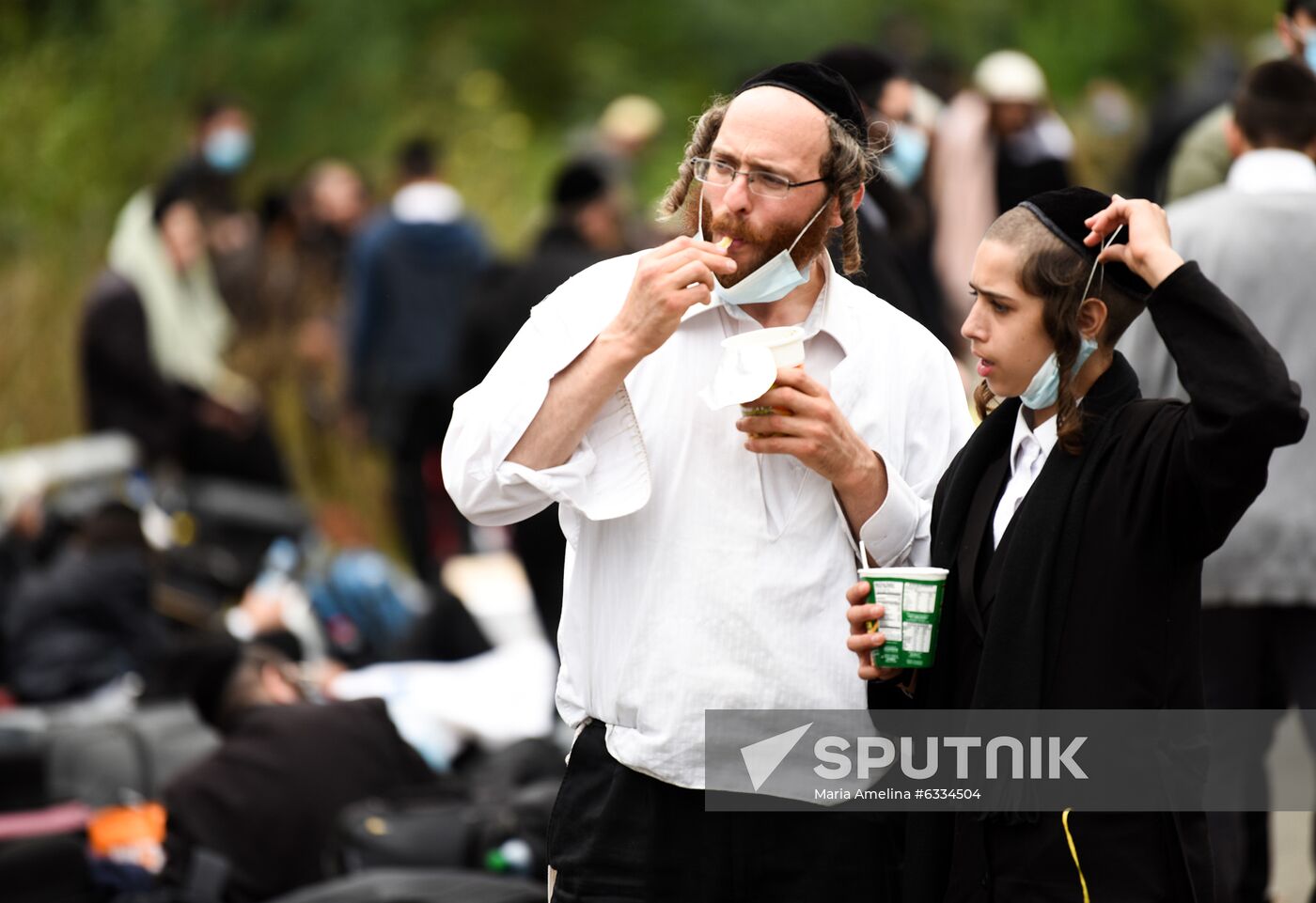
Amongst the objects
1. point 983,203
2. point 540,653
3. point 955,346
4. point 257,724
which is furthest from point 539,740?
point 983,203

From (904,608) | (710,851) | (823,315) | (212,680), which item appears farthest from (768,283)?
(212,680)

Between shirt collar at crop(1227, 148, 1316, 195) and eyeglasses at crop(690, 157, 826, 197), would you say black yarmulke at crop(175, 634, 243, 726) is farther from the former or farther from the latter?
eyeglasses at crop(690, 157, 826, 197)

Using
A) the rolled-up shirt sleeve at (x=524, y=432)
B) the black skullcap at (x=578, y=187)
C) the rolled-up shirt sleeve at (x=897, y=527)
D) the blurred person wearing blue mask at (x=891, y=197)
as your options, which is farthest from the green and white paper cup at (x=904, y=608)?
the black skullcap at (x=578, y=187)

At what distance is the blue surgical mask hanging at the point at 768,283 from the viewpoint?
3.26 metres

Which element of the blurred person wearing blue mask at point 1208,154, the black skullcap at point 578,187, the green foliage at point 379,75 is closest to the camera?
the blurred person wearing blue mask at point 1208,154

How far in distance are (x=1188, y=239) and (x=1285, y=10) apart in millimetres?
1077

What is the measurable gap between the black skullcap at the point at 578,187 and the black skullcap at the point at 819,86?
4743 mm

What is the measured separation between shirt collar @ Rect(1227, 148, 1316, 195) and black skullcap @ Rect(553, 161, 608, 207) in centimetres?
362

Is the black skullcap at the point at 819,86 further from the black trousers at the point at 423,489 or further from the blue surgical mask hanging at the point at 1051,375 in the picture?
the black trousers at the point at 423,489

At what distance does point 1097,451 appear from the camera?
3.05 m

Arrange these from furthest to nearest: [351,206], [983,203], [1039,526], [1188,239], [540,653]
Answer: [351,206] < [983,203] < [540,653] < [1188,239] < [1039,526]

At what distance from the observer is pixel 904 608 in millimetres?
3070

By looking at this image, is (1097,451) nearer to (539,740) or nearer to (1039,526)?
(1039,526)

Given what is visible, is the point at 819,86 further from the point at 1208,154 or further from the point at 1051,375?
the point at 1208,154
